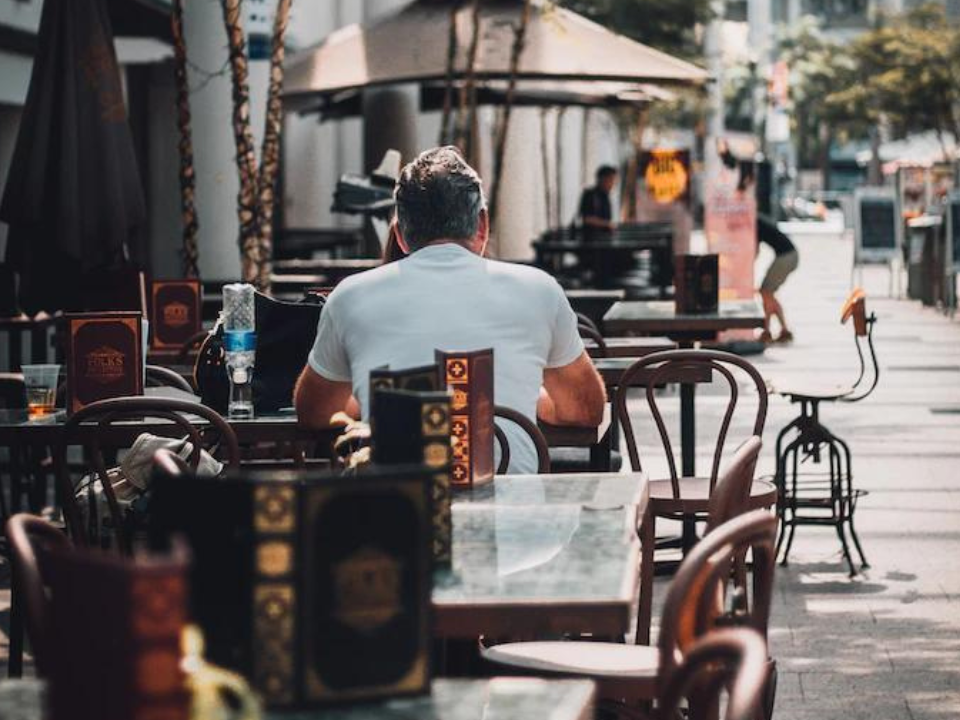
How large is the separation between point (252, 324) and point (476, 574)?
3.13m

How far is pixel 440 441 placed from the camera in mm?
3836

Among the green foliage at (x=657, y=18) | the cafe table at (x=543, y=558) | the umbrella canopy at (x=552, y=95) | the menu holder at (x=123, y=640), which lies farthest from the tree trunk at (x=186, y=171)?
the green foliage at (x=657, y=18)

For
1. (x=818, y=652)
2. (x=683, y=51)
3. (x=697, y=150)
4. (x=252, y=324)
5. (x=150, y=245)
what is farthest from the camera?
(x=697, y=150)

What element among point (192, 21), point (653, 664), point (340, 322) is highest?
point (192, 21)

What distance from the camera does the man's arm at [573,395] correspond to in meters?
5.56

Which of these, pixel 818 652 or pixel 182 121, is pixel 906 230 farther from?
pixel 818 652

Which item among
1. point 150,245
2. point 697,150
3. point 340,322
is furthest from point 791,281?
point 697,150

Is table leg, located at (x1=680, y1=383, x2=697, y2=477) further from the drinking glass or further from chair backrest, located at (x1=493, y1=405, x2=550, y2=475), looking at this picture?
chair backrest, located at (x1=493, y1=405, x2=550, y2=475)

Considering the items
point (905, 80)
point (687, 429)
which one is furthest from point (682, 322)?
point (905, 80)

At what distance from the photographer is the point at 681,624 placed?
12.1ft

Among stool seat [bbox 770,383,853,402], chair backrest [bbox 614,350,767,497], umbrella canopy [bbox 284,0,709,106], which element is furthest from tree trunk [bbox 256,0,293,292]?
chair backrest [bbox 614,350,767,497]

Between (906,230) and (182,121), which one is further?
(906,230)

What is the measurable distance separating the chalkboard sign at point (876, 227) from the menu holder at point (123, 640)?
28.4 metres

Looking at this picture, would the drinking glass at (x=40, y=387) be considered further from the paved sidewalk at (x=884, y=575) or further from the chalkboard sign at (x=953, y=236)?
the chalkboard sign at (x=953, y=236)
